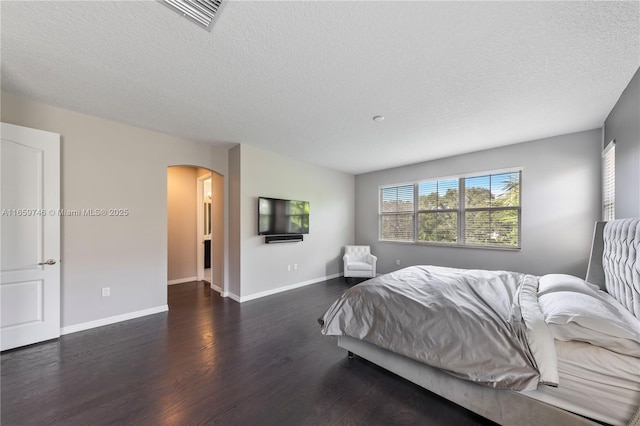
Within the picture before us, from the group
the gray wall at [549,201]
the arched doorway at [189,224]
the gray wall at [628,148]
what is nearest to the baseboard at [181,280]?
the arched doorway at [189,224]

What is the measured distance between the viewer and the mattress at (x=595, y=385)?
1268mm

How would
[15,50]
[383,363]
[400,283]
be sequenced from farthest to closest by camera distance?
1. [400,283]
2. [383,363]
3. [15,50]

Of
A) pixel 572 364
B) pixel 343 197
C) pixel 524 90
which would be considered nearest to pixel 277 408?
pixel 572 364

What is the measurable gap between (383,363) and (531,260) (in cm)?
355

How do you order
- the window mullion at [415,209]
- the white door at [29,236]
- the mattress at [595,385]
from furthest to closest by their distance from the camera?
the window mullion at [415,209], the white door at [29,236], the mattress at [595,385]

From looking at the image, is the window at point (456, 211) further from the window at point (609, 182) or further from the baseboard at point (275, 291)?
the baseboard at point (275, 291)

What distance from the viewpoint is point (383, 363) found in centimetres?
210

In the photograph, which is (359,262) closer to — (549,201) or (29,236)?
(549,201)

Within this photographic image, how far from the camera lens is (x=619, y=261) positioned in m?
1.95

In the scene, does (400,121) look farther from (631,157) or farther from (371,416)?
(371,416)

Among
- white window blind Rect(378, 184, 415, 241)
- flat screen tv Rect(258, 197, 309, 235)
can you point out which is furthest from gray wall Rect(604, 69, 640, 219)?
flat screen tv Rect(258, 197, 309, 235)

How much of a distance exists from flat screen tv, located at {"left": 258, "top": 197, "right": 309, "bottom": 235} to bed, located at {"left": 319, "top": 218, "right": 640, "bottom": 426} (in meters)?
2.52

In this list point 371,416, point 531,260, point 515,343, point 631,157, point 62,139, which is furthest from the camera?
point 531,260

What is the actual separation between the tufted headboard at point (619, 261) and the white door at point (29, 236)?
17.2 ft
